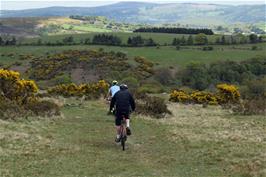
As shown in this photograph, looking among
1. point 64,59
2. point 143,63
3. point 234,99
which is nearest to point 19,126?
point 234,99

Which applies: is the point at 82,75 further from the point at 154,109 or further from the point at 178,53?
the point at 154,109

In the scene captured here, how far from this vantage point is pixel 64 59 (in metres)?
103

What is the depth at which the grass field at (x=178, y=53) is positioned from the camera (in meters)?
102

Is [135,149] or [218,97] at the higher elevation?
[135,149]

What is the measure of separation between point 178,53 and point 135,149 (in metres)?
93.1

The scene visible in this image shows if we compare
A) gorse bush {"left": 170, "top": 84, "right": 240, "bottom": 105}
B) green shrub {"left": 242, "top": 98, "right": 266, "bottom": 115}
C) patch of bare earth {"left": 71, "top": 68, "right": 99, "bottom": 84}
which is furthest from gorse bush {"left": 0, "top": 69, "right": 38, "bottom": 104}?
patch of bare earth {"left": 71, "top": 68, "right": 99, "bottom": 84}

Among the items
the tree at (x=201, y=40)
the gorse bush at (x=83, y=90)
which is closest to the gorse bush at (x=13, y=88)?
the gorse bush at (x=83, y=90)

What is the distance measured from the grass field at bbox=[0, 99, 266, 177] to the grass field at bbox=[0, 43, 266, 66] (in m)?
75.4

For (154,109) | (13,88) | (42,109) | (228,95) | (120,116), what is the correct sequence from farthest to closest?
(228,95) < (154,109) < (13,88) < (42,109) < (120,116)

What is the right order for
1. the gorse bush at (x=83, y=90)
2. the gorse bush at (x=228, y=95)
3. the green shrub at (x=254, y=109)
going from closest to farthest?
the green shrub at (x=254, y=109) < the gorse bush at (x=228, y=95) < the gorse bush at (x=83, y=90)

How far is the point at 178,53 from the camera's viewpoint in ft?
355

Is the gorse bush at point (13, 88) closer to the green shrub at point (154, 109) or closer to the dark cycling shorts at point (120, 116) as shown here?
the green shrub at point (154, 109)

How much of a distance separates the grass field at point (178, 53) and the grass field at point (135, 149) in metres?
75.4

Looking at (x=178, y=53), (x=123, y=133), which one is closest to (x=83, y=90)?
(x=123, y=133)
